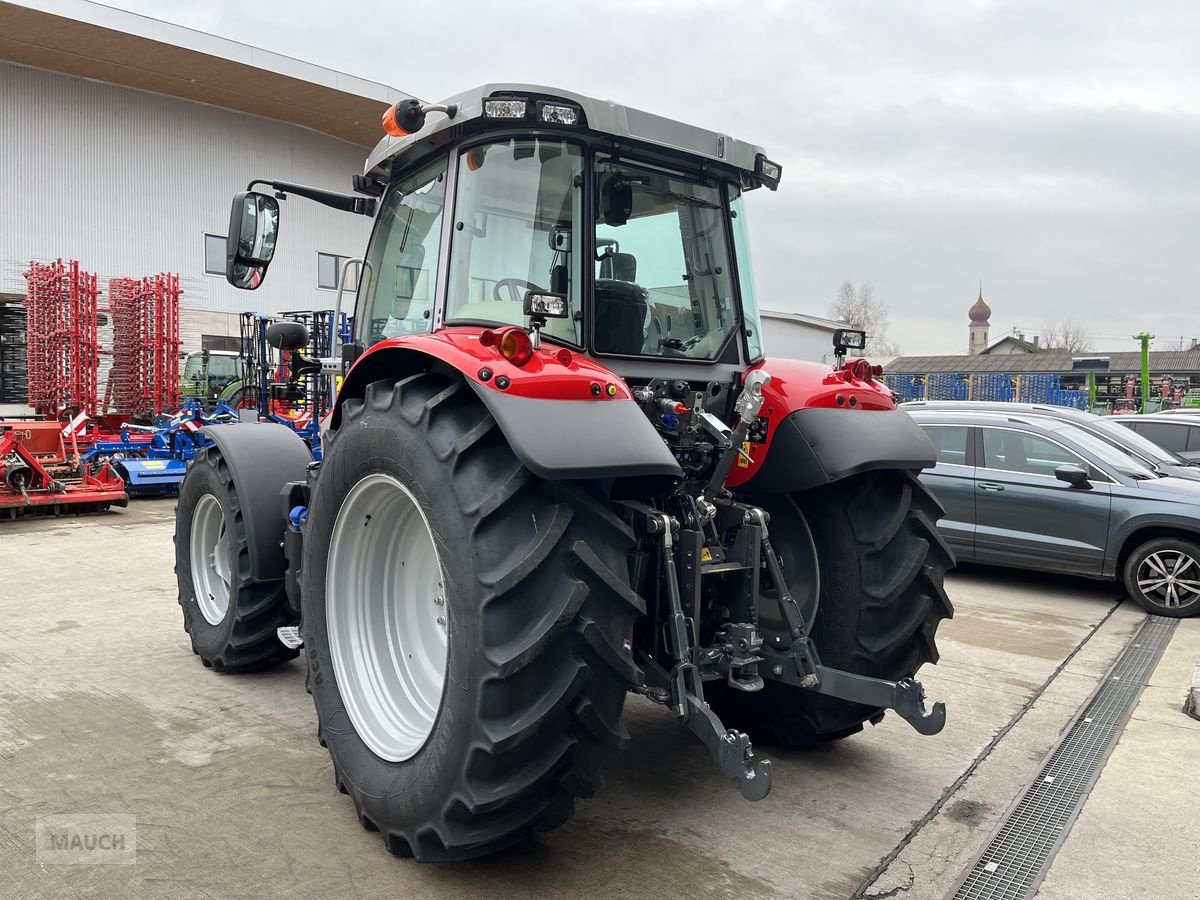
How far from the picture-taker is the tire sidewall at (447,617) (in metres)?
2.57

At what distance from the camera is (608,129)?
3178mm

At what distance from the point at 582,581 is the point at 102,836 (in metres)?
1.94

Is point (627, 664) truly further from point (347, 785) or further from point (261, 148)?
point (261, 148)

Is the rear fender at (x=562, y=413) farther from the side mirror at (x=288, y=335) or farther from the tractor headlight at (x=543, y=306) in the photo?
the side mirror at (x=288, y=335)

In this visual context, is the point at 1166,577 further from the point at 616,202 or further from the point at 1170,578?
the point at 616,202

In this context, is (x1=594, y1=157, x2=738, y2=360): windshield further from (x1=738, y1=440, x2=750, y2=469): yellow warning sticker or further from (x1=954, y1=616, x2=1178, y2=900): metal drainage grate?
(x1=954, y1=616, x2=1178, y2=900): metal drainage grate

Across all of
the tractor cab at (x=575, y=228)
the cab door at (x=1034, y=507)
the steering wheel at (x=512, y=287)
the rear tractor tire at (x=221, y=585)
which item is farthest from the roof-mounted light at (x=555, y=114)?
the cab door at (x=1034, y=507)

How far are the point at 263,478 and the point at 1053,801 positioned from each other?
12.6 ft

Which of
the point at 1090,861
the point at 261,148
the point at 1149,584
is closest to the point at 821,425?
the point at 1090,861

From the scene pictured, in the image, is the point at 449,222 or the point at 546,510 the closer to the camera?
the point at 546,510

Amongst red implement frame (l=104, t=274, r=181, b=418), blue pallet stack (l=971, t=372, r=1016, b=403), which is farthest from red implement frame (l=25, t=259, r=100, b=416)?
blue pallet stack (l=971, t=372, r=1016, b=403)

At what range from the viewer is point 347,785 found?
123 inches

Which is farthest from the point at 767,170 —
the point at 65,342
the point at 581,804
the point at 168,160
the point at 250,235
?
the point at 168,160

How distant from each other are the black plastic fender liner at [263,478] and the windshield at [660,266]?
2.18 m
